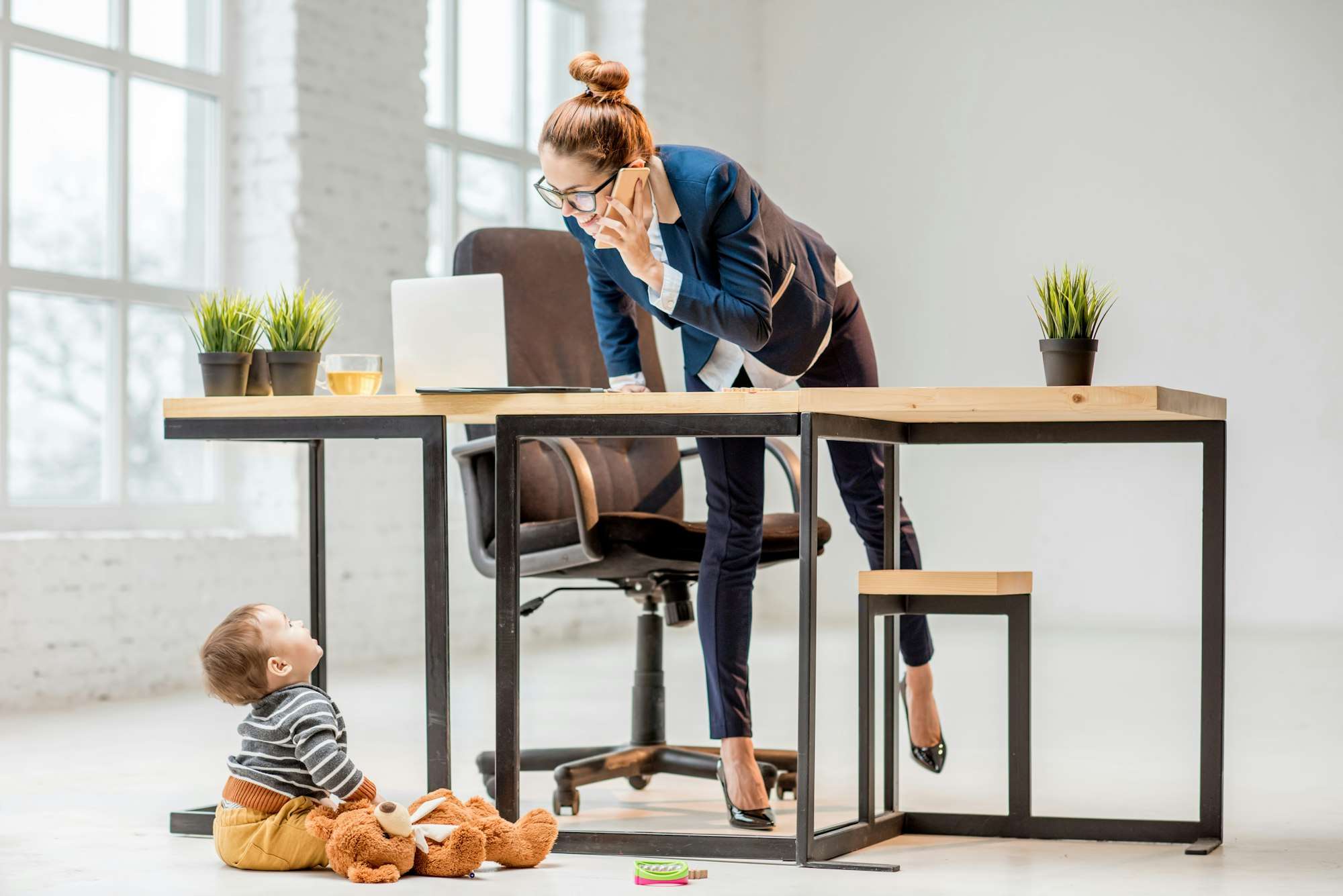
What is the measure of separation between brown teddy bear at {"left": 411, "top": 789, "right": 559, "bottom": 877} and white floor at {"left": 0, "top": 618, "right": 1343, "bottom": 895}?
33 mm

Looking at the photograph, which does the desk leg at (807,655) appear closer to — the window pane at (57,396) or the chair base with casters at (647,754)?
the chair base with casters at (647,754)

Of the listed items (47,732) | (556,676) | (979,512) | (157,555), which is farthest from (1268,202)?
(47,732)

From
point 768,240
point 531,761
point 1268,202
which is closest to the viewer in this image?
point 768,240

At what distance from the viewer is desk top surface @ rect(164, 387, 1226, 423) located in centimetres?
212

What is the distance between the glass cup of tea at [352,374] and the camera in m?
2.54

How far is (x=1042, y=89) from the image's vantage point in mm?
7324

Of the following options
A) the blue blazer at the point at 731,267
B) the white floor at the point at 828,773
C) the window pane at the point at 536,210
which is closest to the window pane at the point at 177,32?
the window pane at the point at 536,210

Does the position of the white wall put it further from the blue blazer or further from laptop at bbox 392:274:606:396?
laptop at bbox 392:274:606:396

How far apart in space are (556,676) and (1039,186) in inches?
138

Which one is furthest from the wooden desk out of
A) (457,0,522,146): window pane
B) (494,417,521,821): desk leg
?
(457,0,522,146): window pane

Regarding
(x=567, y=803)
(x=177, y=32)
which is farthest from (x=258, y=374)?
(x=177, y=32)

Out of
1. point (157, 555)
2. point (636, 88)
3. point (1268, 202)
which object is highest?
point (636, 88)

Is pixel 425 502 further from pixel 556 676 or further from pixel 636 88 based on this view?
pixel 636 88

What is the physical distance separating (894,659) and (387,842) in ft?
2.74
